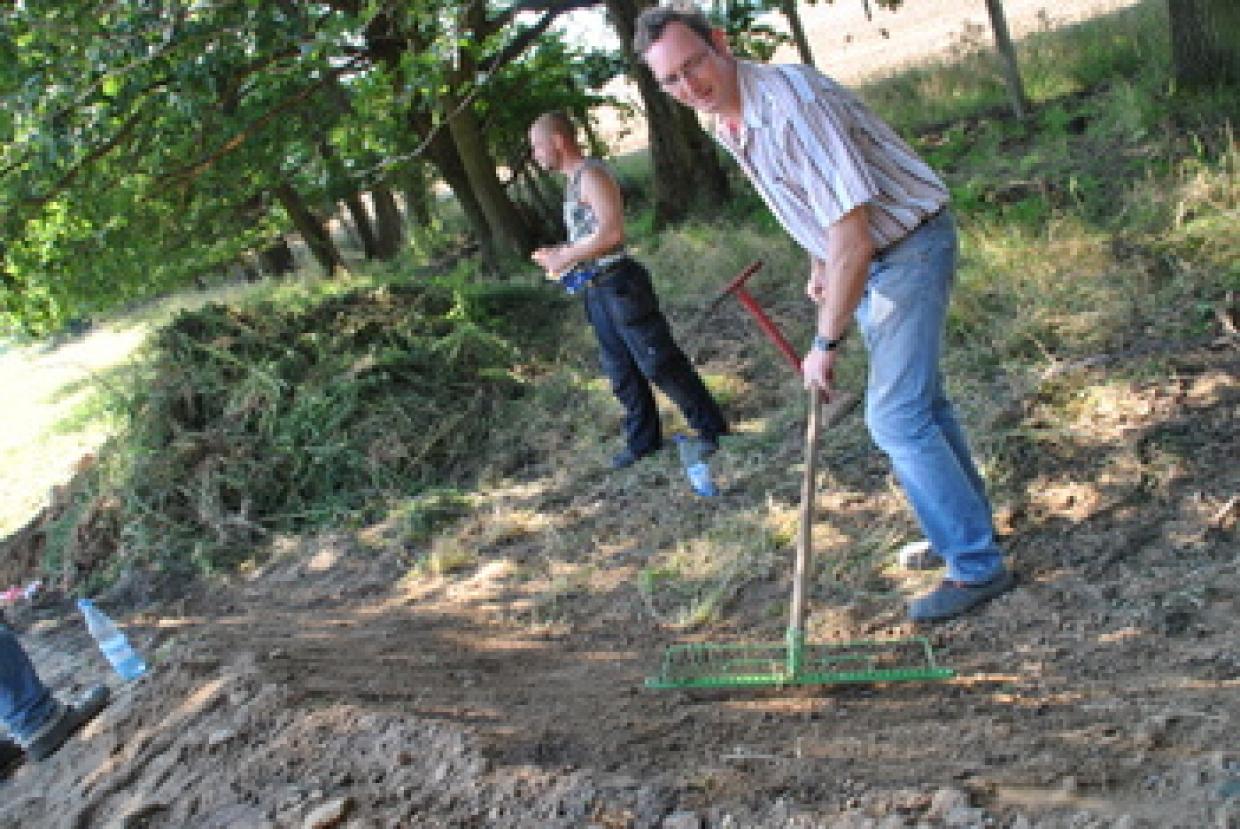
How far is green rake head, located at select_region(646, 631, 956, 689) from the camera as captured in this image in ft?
10.2

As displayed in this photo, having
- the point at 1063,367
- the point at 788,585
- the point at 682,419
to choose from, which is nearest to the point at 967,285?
the point at 1063,367

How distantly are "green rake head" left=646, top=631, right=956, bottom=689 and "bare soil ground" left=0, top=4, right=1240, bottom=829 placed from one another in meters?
0.07

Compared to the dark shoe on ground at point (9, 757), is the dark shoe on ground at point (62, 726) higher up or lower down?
higher up

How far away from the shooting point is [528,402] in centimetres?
718

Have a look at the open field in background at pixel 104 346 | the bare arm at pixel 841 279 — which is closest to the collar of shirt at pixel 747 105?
the bare arm at pixel 841 279

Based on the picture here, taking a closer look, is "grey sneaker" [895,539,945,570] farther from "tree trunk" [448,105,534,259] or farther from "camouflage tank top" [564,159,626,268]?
"tree trunk" [448,105,534,259]

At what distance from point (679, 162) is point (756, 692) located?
843cm

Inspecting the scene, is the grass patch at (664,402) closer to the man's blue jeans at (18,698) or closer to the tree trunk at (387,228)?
the man's blue jeans at (18,698)

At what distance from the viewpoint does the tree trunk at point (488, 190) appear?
11312 millimetres

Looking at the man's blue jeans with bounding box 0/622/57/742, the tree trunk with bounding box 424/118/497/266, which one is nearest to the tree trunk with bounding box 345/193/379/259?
the tree trunk with bounding box 424/118/497/266

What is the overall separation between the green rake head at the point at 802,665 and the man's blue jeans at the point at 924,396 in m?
0.36

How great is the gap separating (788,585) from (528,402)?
3537mm

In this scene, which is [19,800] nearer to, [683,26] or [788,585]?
[788,585]

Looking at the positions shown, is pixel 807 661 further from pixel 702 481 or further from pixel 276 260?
pixel 276 260
